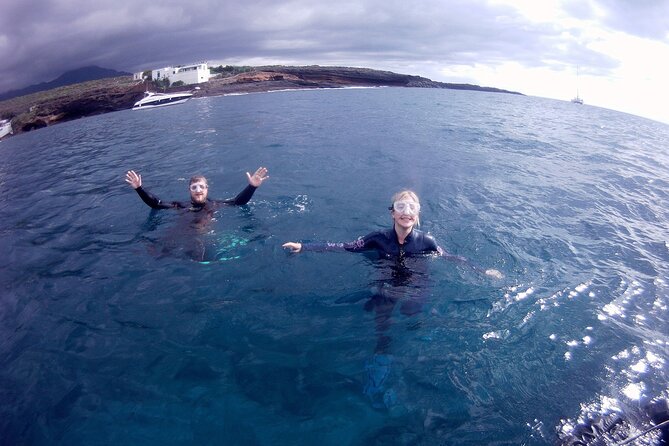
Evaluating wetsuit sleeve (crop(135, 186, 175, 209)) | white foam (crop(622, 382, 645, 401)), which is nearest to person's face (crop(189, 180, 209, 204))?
wetsuit sleeve (crop(135, 186, 175, 209))

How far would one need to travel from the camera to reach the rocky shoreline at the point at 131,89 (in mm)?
59750

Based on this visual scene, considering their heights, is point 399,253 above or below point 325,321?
above

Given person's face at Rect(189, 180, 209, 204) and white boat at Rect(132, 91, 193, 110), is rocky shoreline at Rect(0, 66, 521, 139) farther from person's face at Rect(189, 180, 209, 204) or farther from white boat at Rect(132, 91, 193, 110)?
person's face at Rect(189, 180, 209, 204)

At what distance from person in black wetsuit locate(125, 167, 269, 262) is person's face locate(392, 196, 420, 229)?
3.28 metres

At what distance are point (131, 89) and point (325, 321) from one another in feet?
247

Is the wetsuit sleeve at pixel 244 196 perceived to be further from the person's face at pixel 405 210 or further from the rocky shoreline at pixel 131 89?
the rocky shoreline at pixel 131 89

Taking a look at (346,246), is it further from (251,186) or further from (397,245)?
(251,186)

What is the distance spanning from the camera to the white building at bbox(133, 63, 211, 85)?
84375 millimetres

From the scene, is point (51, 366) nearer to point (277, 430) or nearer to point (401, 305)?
point (277, 430)

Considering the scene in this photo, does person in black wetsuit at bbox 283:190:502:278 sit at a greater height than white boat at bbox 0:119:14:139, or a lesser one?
lesser

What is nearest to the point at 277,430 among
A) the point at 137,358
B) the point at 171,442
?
the point at 171,442

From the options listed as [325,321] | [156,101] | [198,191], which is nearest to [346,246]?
[325,321]

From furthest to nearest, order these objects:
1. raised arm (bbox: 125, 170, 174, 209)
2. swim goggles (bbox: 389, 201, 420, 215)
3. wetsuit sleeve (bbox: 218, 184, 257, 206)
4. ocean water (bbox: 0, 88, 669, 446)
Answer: wetsuit sleeve (bbox: 218, 184, 257, 206)
raised arm (bbox: 125, 170, 174, 209)
swim goggles (bbox: 389, 201, 420, 215)
ocean water (bbox: 0, 88, 669, 446)

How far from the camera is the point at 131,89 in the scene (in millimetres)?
66750
